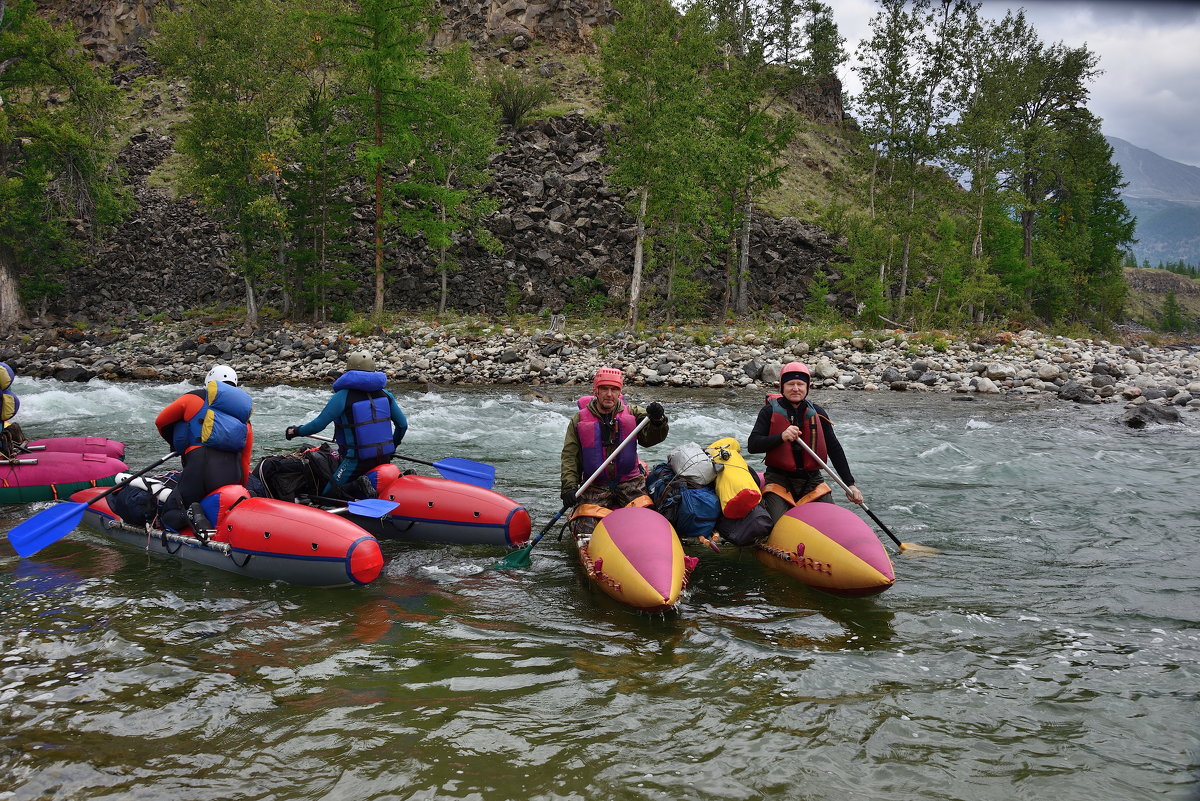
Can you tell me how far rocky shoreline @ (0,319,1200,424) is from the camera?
16.3 m

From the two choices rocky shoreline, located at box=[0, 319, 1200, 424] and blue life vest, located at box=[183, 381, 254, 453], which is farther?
rocky shoreline, located at box=[0, 319, 1200, 424]

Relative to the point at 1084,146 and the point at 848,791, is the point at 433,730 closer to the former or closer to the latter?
the point at 848,791

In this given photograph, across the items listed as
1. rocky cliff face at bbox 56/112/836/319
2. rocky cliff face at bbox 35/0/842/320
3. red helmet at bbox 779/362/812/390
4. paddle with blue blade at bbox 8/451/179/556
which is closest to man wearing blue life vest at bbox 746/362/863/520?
red helmet at bbox 779/362/812/390

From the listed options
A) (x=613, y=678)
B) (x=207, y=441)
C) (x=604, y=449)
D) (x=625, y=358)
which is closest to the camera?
(x=613, y=678)

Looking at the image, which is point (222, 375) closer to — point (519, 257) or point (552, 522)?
point (552, 522)

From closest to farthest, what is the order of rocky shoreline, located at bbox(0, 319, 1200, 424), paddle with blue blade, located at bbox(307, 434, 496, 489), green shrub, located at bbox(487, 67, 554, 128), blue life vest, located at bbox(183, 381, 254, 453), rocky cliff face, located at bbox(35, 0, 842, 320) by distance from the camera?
1. blue life vest, located at bbox(183, 381, 254, 453)
2. paddle with blue blade, located at bbox(307, 434, 496, 489)
3. rocky shoreline, located at bbox(0, 319, 1200, 424)
4. rocky cliff face, located at bbox(35, 0, 842, 320)
5. green shrub, located at bbox(487, 67, 554, 128)

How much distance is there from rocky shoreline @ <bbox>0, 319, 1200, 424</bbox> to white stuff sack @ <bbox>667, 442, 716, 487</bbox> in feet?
34.0

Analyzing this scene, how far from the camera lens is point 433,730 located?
3.34 meters

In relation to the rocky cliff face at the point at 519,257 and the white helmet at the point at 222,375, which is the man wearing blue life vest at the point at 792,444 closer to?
the white helmet at the point at 222,375

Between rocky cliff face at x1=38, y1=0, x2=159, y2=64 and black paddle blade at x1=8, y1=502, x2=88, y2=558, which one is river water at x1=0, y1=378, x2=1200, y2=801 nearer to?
black paddle blade at x1=8, y1=502, x2=88, y2=558

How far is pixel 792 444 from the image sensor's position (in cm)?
601

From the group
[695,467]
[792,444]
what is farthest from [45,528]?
[792,444]

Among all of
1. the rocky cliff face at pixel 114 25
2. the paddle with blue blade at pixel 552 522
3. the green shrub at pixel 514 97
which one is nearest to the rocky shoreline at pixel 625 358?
the paddle with blue blade at pixel 552 522

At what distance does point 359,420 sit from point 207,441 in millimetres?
1189
